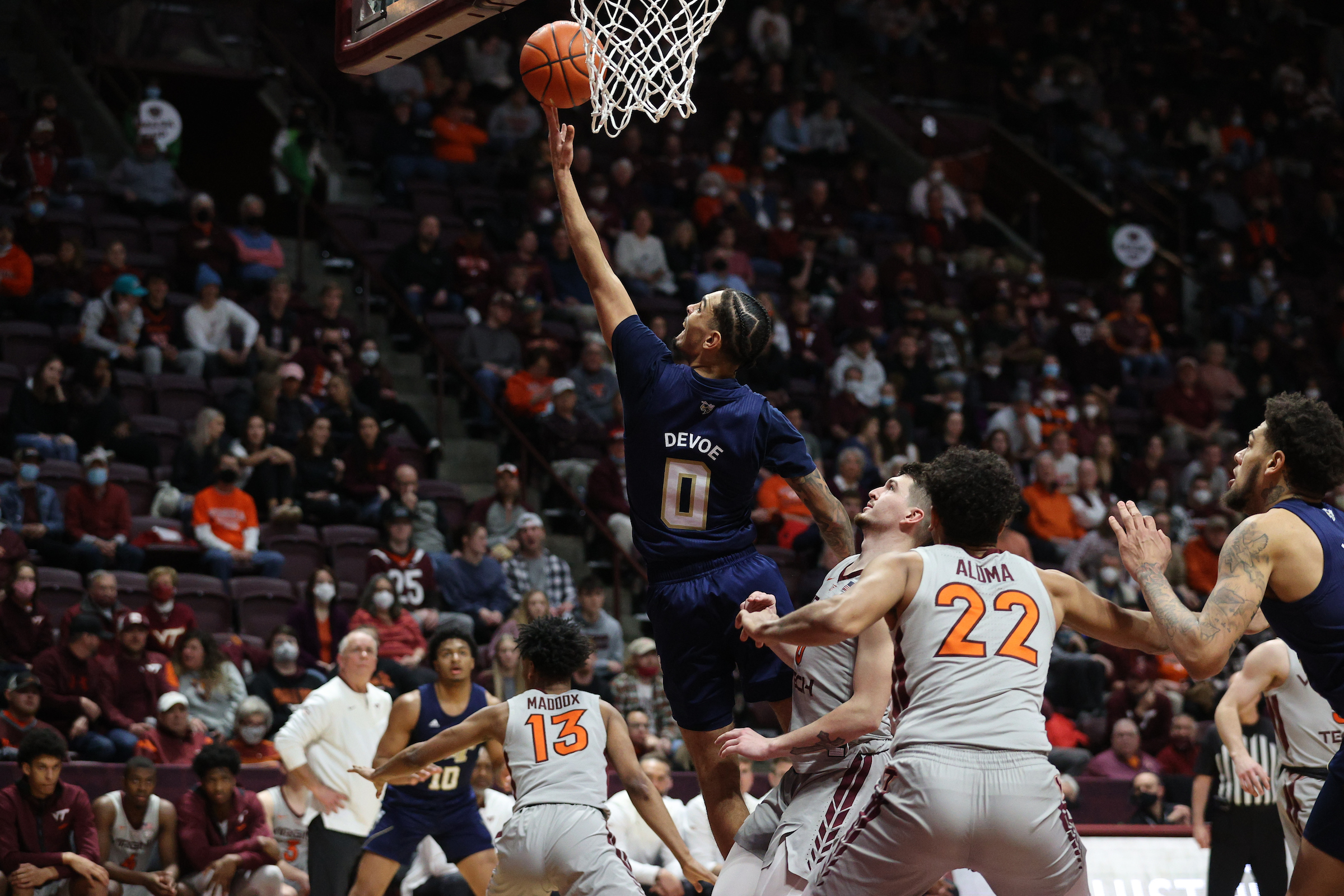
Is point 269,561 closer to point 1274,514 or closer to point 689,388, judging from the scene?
point 689,388

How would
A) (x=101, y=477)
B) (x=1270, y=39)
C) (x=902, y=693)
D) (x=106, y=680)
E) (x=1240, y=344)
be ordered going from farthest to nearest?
(x=1270, y=39) → (x=1240, y=344) → (x=101, y=477) → (x=106, y=680) → (x=902, y=693)

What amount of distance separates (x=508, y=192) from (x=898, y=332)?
440 cm

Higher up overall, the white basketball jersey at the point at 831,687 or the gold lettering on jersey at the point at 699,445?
the gold lettering on jersey at the point at 699,445

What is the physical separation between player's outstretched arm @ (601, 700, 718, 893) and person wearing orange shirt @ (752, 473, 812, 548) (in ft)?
20.9

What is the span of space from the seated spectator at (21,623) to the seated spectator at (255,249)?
14.9 ft

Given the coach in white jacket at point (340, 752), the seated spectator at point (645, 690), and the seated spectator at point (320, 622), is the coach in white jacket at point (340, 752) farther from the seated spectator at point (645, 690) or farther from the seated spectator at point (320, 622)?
the seated spectator at point (645, 690)

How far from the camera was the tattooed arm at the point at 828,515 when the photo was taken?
17.4ft

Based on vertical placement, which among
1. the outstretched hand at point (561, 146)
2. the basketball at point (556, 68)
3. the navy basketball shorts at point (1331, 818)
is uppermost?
the basketball at point (556, 68)

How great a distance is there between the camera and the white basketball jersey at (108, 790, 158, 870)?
8469 millimetres

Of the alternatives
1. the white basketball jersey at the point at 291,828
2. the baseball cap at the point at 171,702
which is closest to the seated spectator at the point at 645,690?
the white basketball jersey at the point at 291,828

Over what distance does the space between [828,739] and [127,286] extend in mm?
9577

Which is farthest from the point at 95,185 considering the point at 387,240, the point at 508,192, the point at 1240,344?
the point at 1240,344

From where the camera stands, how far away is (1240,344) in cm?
1859

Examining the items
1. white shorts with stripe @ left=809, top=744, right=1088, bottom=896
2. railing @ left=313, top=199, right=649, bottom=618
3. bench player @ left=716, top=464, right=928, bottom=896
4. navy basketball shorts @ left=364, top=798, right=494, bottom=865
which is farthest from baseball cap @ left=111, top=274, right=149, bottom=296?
white shorts with stripe @ left=809, top=744, right=1088, bottom=896
